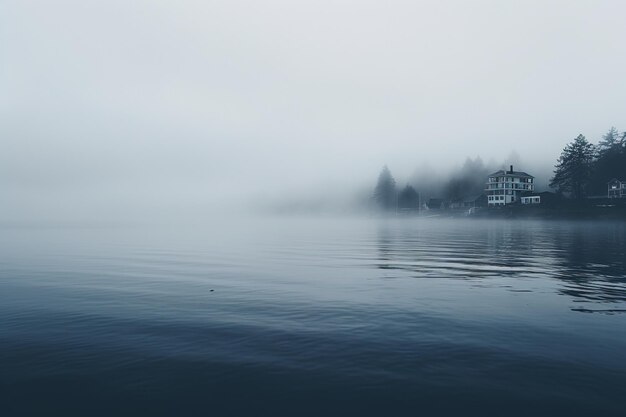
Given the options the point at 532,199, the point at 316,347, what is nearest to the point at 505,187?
the point at 532,199

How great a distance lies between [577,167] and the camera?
139750 millimetres

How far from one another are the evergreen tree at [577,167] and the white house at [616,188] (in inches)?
296

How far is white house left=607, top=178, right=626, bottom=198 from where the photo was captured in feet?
449

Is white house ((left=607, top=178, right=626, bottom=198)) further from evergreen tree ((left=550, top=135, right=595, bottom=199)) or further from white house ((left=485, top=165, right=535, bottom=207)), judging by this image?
white house ((left=485, top=165, right=535, bottom=207))

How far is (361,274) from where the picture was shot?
29125 millimetres

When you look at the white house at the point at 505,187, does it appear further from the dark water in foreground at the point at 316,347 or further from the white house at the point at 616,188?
the dark water in foreground at the point at 316,347

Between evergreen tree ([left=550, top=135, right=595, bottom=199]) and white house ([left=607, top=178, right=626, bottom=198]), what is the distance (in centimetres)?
753

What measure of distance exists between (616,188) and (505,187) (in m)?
41.4

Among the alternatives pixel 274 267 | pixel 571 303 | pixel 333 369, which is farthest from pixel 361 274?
pixel 333 369

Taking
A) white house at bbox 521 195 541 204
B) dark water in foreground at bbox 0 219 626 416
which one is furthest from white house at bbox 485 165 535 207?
dark water in foreground at bbox 0 219 626 416

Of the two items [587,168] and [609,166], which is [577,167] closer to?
[587,168]

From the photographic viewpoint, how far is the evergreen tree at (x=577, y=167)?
13975 centimetres

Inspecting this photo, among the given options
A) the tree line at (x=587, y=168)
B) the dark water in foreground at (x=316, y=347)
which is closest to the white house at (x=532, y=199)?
the tree line at (x=587, y=168)

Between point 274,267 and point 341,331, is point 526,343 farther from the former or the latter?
point 274,267
